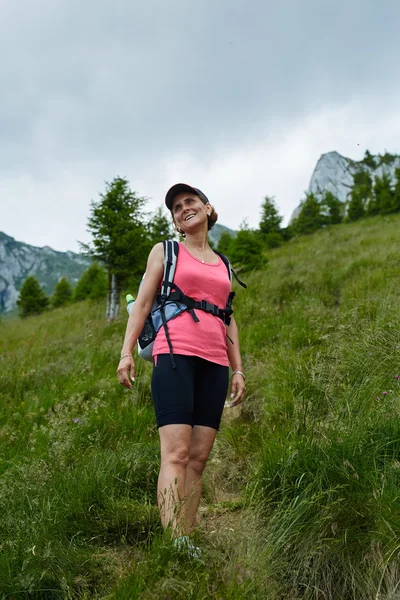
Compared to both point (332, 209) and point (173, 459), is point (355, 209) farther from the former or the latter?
point (173, 459)

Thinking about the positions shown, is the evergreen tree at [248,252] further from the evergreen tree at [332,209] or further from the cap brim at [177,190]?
the evergreen tree at [332,209]

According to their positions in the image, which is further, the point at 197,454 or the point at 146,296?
the point at 146,296

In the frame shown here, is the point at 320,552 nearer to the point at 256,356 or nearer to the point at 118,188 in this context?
Answer: the point at 256,356

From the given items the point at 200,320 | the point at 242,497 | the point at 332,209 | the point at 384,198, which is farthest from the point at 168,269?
the point at 332,209

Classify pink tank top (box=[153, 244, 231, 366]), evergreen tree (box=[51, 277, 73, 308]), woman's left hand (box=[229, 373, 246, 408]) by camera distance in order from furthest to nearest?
evergreen tree (box=[51, 277, 73, 308])
woman's left hand (box=[229, 373, 246, 408])
pink tank top (box=[153, 244, 231, 366])

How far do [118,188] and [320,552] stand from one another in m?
16.7

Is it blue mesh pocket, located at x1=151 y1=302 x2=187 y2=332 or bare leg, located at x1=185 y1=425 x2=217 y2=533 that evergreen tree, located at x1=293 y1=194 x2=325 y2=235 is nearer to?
blue mesh pocket, located at x1=151 y1=302 x2=187 y2=332

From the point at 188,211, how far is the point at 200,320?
0.94 metres

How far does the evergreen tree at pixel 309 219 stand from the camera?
138 ft

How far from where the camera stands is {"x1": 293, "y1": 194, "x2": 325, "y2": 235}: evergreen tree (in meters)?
42.2

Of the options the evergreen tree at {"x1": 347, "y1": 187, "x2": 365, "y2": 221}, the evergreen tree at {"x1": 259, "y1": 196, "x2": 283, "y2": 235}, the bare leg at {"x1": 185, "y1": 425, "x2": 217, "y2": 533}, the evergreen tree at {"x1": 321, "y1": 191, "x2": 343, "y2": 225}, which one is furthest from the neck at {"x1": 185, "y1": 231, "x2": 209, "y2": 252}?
the evergreen tree at {"x1": 347, "y1": 187, "x2": 365, "y2": 221}

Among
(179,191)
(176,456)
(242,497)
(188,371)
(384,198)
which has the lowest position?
(242,497)

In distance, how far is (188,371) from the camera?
2395 mm

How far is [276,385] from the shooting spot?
13.3ft
